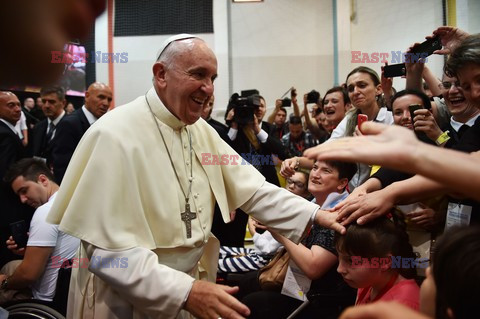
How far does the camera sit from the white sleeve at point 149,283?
183cm

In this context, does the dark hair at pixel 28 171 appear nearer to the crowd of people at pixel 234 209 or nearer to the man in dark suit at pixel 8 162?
the man in dark suit at pixel 8 162

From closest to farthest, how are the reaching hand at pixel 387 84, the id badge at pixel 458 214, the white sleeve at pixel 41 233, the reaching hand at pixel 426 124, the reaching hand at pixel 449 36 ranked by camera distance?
the id badge at pixel 458 214 < the reaching hand at pixel 426 124 < the reaching hand at pixel 449 36 < the white sleeve at pixel 41 233 < the reaching hand at pixel 387 84

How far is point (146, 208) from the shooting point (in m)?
2.14

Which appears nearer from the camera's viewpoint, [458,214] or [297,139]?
[458,214]

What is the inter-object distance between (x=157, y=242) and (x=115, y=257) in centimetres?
25

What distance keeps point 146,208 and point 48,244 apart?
1.23m

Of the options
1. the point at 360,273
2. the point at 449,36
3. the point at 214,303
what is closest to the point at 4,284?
the point at 214,303

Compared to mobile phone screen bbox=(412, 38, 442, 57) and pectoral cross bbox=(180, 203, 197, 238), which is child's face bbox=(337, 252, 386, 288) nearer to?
pectoral cross bbox=(180, 203, 197, 238)

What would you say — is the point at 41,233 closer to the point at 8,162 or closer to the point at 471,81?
the point at 8,162

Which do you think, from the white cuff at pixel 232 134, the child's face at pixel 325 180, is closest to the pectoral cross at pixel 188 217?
the child's face at pixel 325 180

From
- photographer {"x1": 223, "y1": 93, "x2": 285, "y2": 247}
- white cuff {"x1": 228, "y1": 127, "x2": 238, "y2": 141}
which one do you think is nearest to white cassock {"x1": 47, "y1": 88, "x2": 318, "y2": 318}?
photographer {"x1": 223, "y1": 93, "x2": 285, "y2": 247}

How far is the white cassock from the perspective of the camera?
6.19 feet

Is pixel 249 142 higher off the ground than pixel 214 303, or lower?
higher

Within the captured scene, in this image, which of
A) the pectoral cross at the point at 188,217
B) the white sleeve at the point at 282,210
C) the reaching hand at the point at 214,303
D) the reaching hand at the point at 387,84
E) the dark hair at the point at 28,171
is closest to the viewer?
the reaching hand at the point at 214,303
